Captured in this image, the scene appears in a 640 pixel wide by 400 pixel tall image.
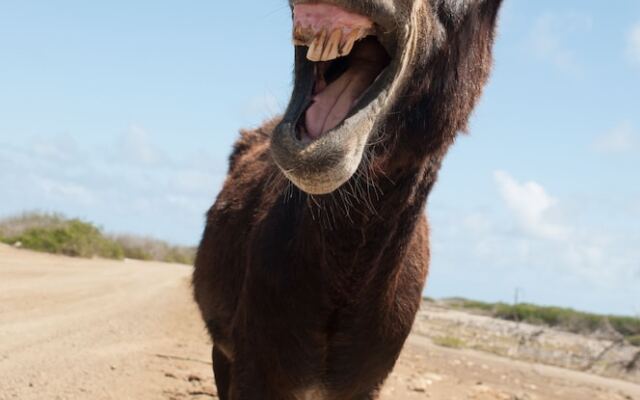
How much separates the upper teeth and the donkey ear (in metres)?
0.57

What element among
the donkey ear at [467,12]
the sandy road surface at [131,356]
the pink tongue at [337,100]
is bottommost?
the sandy road surface at [131,356]

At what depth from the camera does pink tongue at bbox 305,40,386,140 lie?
2.70m

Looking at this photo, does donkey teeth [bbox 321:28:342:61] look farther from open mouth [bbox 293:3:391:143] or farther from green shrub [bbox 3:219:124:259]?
green shrub [bbox 3:219:124:259]

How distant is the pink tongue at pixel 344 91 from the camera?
2.70 meters

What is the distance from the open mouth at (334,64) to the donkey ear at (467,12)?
33 centimetres

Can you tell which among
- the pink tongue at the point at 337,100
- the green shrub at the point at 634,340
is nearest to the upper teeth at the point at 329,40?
the pink tongue at the point at 337,100

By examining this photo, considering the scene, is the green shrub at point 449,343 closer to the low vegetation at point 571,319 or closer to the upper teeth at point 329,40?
the low vegetation at point 571,319

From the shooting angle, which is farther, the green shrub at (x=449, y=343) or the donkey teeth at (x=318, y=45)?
the green shrub at (x=449, y=343)

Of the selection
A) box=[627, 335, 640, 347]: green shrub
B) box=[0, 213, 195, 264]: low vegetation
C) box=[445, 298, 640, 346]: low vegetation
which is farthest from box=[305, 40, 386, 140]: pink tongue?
box=[627, 335, 640, 347]: green shrub

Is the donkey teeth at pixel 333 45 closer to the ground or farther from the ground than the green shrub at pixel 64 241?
farther from the ground

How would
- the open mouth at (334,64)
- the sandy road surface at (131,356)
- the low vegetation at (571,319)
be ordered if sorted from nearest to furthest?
1. the open mouth at (334,64)
2. the sandy road surface at (131,356)
3. the low vegetation at (571,319)

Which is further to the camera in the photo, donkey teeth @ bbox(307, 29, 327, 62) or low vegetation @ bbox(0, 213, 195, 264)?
low vegetation @ bbox(0, 213, 195, 264)

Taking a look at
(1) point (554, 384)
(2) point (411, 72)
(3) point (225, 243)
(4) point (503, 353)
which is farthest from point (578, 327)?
(2) point (411, 72)

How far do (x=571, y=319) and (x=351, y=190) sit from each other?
87.5 ft
